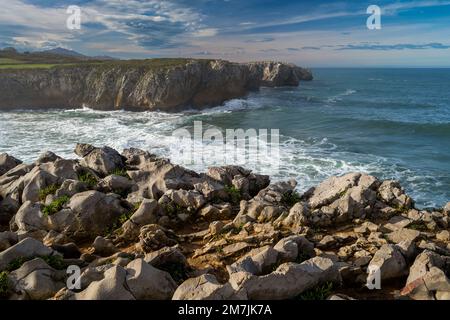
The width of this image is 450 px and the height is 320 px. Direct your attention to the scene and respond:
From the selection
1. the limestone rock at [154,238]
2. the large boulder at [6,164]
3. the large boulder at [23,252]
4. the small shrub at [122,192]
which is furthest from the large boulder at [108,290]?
the large boulder at [6,164]

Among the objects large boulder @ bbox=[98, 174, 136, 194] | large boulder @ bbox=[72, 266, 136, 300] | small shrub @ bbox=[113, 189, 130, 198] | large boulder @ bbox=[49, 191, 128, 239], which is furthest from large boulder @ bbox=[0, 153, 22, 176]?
large boulder @ bbox=[72, 266, 136, 300]

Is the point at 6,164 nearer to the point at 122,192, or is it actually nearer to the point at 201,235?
the point at 122,192

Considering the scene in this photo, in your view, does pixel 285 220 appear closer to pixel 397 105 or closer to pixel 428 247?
Answer: pixel 428 247

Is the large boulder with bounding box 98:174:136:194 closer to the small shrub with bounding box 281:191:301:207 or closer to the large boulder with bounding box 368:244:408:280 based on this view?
the small shrub with bounding box 281:191:301:207

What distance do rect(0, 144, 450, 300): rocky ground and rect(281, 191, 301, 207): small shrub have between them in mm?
78

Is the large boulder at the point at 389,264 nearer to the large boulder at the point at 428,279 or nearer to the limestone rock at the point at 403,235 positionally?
the large boulder at the point at 428,279

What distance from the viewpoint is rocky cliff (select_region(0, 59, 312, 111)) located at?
76312 millimetres

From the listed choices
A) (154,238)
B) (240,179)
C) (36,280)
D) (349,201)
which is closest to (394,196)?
(349,201)

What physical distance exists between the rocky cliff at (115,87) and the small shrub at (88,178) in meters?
55.5

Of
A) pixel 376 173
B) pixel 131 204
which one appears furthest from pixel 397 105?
pixel 131 204

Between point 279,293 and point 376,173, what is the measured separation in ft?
88.0
